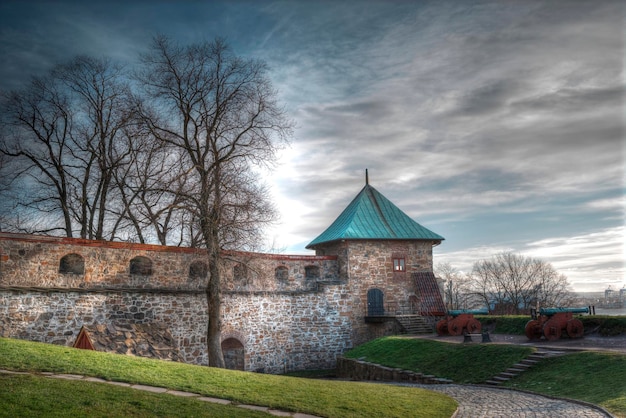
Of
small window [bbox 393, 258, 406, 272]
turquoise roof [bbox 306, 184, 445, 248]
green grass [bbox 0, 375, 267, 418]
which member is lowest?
green grass [bbox 0, 375, 267, 418]

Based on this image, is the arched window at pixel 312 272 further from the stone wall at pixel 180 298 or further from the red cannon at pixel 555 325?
the red cannon at pixel 555 325

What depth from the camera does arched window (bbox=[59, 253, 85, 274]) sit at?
621 inches

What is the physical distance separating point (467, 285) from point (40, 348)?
147ft

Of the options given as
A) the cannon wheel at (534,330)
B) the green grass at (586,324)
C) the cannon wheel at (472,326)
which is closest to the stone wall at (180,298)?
the cannon wheel at (472,326)

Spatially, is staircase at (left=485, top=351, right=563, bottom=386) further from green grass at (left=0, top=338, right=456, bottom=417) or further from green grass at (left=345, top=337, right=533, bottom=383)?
green grass at (left=0, top=338, right=456, bottom=417)

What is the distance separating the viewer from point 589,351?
12562mm

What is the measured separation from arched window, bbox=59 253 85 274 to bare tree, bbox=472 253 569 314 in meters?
31.5

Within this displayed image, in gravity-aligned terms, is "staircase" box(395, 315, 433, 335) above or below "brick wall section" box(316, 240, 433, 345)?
below

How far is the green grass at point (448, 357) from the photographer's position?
13.8m

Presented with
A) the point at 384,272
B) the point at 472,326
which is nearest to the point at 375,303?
the point at 384,272

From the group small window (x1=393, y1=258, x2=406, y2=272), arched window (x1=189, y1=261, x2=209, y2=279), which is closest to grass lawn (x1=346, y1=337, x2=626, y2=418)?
small window (x1=393, y1=258, x2=406, y2=272)

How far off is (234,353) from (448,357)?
808 cm

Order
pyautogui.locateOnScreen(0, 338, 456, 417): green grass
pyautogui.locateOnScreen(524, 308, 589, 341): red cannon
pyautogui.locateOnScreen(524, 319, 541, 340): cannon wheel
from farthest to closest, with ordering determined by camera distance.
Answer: pyautogui.locateOnScreen(524, 319, 541, 340): cannon wheel < pyautogui.locateOnScreen(524, 308, 589, 341): red cannon < pyautogui.locateOnScreen(0, 338, 456, 417): green grass

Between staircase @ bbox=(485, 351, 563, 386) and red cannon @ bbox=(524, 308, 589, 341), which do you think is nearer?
staircase @ bbox=(485, 351, 563, 386)
